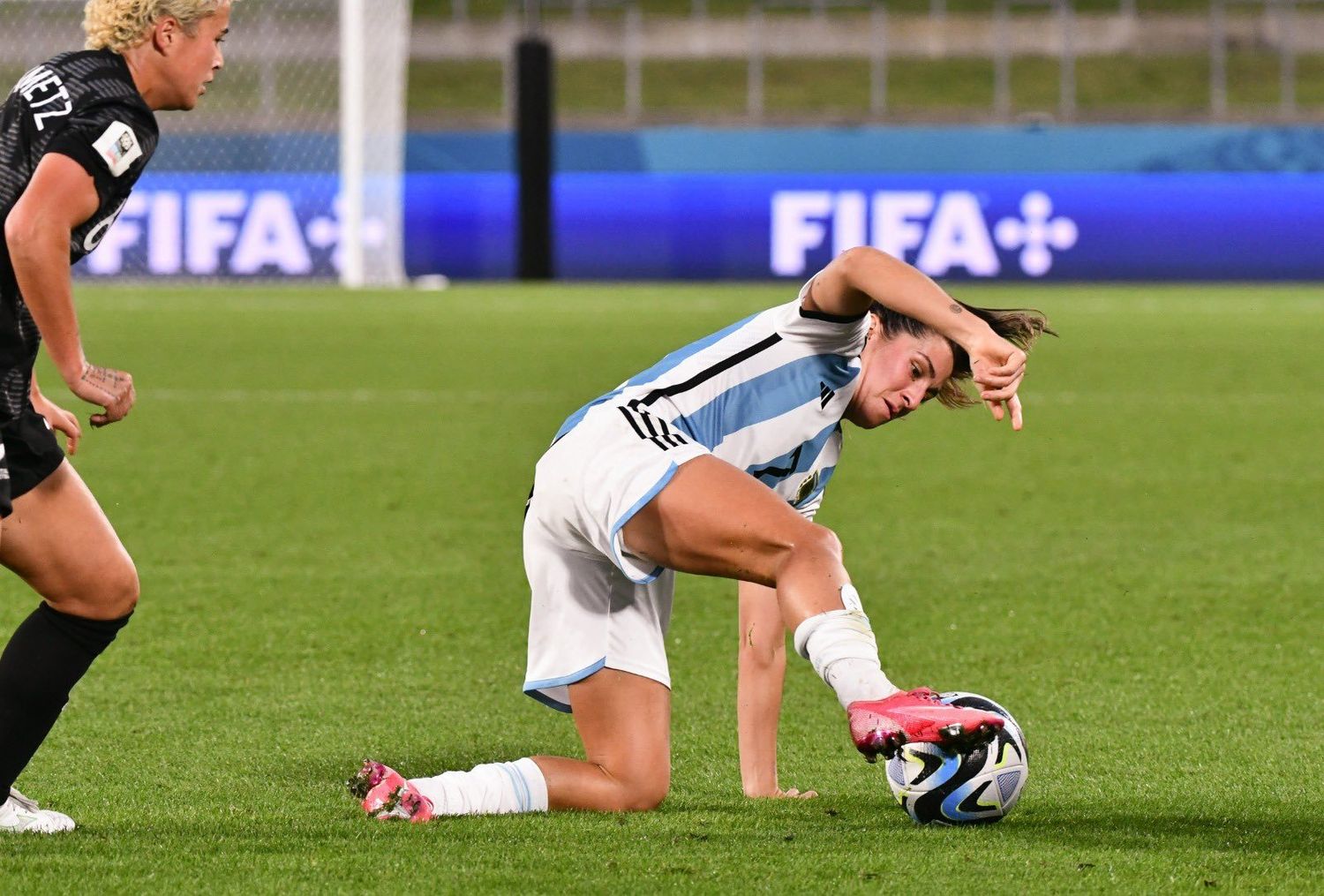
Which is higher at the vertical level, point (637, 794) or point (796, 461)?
point (796, 461)

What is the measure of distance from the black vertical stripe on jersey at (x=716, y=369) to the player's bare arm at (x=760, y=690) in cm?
56

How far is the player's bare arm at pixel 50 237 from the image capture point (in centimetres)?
342

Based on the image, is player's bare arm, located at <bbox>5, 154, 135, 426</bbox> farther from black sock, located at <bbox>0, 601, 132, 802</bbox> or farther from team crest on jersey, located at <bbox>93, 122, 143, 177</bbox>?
black sock, located at <bbox>0, 601, 132, 802</bbox>

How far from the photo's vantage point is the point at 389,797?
389cm

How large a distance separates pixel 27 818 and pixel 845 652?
1624 millimetres

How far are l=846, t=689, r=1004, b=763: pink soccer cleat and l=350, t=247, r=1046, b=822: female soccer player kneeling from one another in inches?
12.2

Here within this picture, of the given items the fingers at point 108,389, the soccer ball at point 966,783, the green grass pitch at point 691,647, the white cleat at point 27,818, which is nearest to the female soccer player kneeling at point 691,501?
the green grass pitch at point 691,647

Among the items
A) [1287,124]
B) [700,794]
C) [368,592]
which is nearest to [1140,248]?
[1287,124]

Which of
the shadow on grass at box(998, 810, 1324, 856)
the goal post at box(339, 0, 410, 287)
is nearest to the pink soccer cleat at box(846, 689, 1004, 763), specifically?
the shadow on grass at box(998, 810, 1324, 856)

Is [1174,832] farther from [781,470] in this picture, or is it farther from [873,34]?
[873,34]

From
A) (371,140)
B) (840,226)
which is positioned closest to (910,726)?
(371,140)

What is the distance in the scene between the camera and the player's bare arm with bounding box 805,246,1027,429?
3457 mm

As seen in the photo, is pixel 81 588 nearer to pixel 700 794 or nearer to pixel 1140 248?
pixel 700 794

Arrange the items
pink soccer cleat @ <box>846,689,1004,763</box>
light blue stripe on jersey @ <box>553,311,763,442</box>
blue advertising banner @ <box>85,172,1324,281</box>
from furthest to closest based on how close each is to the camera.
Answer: blue advertising banner @ <box>85,172,1324,281</box> → light blue stripe on jersey @ <box>553,311,763,442</box> → pink soccer cleat @ <box>846,689,1004,763</box>
